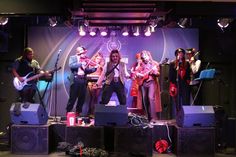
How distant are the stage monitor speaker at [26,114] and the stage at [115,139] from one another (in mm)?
105

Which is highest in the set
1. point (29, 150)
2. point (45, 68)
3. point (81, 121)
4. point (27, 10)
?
point (27, 10)

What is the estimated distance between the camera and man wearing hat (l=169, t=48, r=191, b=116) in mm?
8812

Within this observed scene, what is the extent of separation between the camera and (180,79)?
8.91 m

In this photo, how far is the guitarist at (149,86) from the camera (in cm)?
917

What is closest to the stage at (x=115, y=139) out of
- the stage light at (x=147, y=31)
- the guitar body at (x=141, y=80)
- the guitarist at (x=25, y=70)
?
the guitarist at (x=25, y=70)

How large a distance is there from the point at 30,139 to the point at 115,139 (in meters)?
1.55

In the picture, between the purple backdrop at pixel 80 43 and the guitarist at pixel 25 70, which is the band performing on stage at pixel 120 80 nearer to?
the guitarist at pixel 25 70

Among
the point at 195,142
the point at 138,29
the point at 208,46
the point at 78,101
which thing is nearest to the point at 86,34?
the point at 138,29

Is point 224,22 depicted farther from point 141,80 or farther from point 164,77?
point 141,80

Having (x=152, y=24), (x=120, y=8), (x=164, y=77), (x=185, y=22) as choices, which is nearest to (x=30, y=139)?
(x=120, y=8)

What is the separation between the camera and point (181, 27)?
33.8ft

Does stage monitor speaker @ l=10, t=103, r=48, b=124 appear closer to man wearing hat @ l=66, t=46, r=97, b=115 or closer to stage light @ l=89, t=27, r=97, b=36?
man wearing hat @ l=66, t=46, r=97, b=115

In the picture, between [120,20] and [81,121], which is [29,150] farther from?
[120,20]

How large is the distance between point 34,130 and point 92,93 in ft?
9.09
